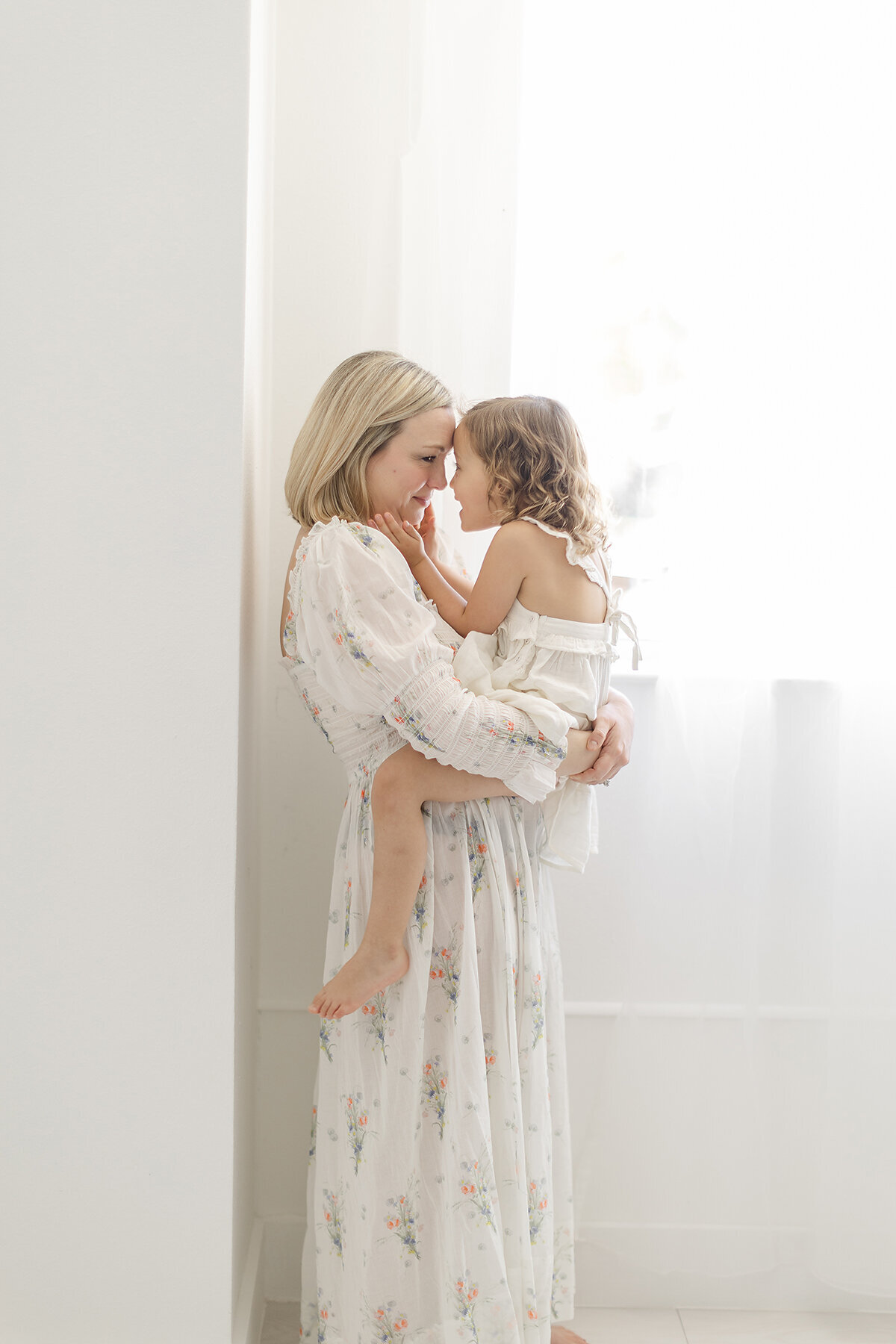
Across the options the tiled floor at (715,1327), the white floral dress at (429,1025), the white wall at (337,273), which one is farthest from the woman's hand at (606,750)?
the tiled floor at (715,1327)

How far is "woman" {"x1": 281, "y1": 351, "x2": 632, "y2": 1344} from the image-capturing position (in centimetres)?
127

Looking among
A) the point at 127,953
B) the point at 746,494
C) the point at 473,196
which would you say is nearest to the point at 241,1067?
the point at 127,953

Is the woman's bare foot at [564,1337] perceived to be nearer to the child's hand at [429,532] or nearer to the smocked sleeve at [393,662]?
the smocked sleeve at [393,662]

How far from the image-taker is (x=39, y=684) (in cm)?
123

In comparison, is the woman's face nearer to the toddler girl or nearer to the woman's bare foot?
the toddler girl

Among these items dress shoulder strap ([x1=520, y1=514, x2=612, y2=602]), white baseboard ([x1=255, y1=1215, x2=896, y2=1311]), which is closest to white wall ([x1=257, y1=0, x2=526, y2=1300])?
white baseboard ([x1=255, y1=1215, x2=896, y2=1311])

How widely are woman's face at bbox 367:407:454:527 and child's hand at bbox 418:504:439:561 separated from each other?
0.08 metres

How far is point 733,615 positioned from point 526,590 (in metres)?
0.52

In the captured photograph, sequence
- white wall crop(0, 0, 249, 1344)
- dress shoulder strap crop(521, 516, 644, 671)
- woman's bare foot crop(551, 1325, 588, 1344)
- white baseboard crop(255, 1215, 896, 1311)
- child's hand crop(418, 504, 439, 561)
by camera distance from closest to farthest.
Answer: white wall crop(0, 0, 249, 1344), dress shoulder strap crop(521, 516, 644, 671), child's hand crop(418, 504, 439, 561), woman's bare foot crop(551, 1325, 588, 1344), white baseboard crop(255, 1215, 896, 1311)

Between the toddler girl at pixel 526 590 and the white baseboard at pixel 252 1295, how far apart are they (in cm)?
52

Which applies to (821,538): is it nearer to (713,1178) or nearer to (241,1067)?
(713,1178)

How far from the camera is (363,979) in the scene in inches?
51.3

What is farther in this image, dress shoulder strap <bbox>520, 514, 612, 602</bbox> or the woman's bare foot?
the woman's bare foot

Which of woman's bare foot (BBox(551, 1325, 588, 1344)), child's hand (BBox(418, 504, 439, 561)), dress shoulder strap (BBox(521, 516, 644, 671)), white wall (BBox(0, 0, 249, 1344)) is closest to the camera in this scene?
white wall (BBox(0, 0, 249, 1344))
